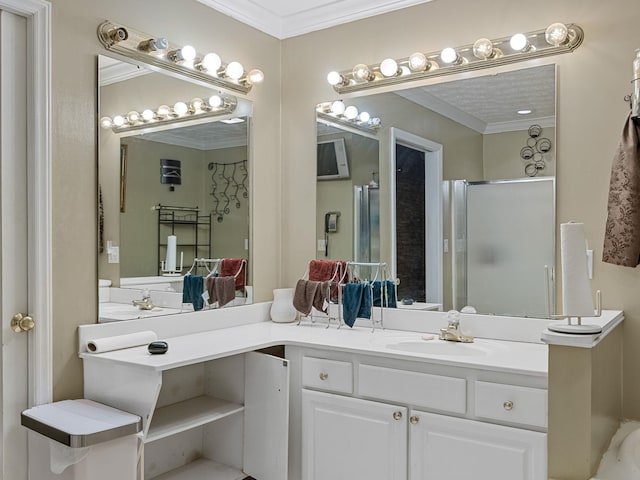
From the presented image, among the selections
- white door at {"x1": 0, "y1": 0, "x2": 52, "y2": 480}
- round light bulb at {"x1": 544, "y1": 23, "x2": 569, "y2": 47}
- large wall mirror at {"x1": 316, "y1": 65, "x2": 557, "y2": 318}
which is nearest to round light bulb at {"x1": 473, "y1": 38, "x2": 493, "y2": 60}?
large wall mirror at {"x1": 316, "y1": 65, "x2": 557, "y2": 318}

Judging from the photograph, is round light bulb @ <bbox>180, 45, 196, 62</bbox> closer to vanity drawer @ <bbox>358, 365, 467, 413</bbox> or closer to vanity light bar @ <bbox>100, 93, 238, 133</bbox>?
vanity light bar @ <bbox>100, 93, 238, 133</bbox>

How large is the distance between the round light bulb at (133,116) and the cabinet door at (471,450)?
5.82 ft

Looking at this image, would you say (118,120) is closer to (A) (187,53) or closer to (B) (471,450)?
(A) (187,53)

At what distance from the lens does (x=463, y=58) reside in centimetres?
271

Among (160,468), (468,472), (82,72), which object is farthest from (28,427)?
(468,472)

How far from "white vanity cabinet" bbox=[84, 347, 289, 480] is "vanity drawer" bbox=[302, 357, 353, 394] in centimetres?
14

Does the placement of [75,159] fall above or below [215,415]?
above

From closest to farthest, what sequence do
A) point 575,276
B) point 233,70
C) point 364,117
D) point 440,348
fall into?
point 575,276 → point 440,348 → point 233,70 → point 364,117

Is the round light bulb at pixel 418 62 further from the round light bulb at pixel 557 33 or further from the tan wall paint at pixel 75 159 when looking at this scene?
the tan wall paint at pixel 75 159

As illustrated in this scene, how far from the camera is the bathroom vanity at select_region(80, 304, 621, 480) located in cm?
206

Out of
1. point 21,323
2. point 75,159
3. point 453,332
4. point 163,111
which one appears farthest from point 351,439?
point 163,111

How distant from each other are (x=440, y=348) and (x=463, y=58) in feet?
4.55

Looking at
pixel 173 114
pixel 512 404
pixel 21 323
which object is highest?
pixel 173 114

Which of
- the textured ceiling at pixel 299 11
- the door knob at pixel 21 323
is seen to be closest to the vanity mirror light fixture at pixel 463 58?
the textured ceiling at pixel 299 11
